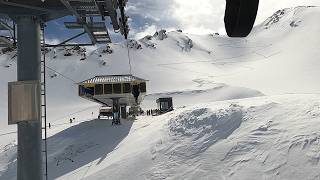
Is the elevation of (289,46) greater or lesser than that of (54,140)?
greater

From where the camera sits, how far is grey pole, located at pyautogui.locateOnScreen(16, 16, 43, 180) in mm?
18297

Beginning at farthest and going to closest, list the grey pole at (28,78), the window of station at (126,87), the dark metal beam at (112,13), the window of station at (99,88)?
the window of station at (99,88), the window of station at (126,87), the grey pole at (28,78), the dark metal beam at (112,13)

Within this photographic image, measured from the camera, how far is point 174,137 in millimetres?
30375

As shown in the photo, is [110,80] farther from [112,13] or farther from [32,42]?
[112,13]

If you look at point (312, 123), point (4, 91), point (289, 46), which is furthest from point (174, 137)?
point (289, 46)

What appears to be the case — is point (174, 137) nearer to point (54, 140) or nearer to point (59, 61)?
point (54, 140)

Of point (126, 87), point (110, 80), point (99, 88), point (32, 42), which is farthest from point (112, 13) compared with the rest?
point (110, 80)

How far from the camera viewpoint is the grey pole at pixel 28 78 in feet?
60.0

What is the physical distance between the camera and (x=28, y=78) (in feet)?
60.0

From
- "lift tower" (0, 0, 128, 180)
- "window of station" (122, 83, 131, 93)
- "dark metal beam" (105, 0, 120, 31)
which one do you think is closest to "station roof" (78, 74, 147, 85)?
"window of station" (122, 83, 131, 93)

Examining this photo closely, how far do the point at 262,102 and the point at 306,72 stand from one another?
110 meters

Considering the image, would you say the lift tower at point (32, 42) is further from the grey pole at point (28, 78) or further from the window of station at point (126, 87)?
the window of station at point (126, 87)

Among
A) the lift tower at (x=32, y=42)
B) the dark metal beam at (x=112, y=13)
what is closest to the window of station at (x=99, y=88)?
the lift tower at (x=32, y=42)

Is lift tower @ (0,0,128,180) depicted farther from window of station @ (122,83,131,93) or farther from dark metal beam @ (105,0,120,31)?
window of station @ (122,83,131,93)
